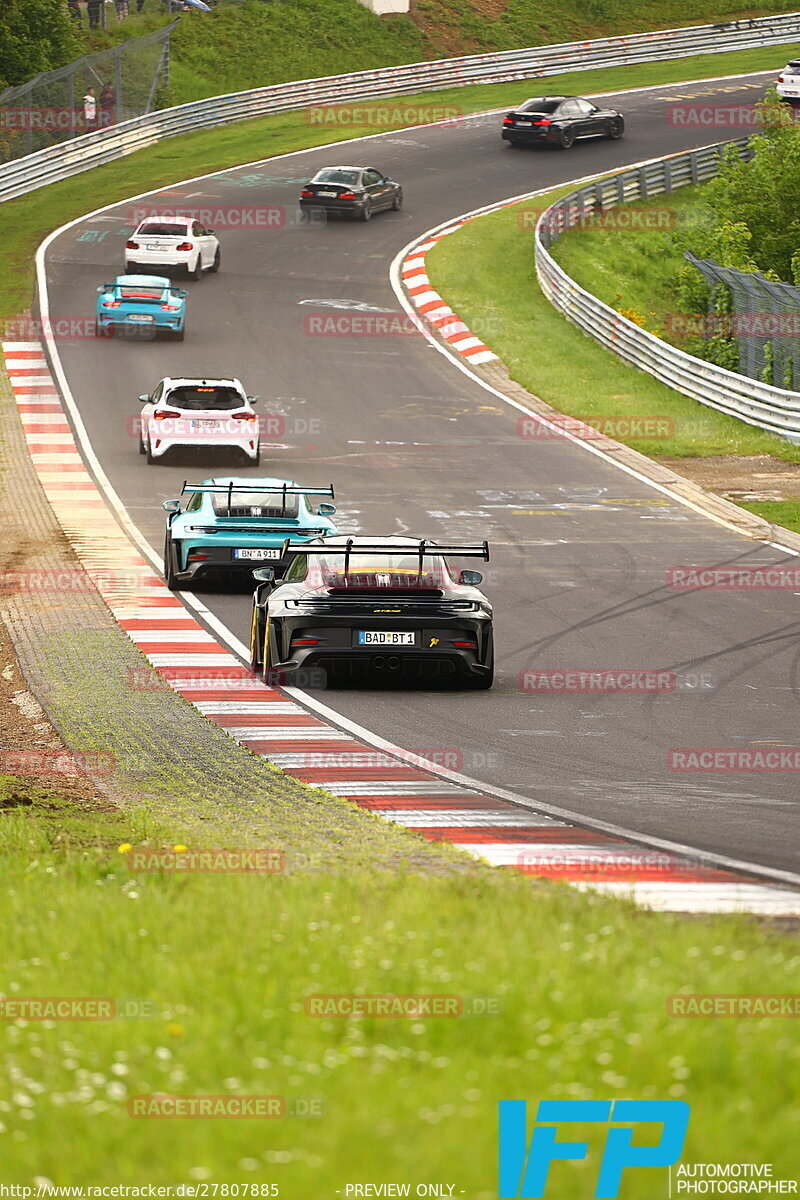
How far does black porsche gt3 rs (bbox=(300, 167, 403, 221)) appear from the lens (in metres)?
48.8

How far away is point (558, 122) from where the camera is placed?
56562mm

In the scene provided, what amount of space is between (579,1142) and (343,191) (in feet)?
152

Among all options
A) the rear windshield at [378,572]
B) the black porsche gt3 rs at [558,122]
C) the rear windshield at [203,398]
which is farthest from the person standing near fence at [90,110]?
the rear windshield at [378,572]

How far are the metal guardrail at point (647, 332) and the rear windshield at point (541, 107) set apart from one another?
5299mm

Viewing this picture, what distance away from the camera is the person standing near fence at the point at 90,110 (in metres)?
54.2

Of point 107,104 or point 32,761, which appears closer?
point 32,761

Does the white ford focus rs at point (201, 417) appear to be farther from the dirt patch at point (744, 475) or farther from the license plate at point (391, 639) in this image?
the license plate at point (391, 639)

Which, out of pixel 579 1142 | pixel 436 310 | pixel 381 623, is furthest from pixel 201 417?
pixel 579 1142

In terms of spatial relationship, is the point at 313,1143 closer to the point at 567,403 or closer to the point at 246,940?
the point at 246,940

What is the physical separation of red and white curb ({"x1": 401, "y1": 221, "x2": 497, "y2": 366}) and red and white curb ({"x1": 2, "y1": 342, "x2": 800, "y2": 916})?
17270mm

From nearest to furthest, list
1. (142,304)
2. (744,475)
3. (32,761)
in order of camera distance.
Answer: (32,761) → (744,475) → (142,304)

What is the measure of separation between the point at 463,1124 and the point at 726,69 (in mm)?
71070

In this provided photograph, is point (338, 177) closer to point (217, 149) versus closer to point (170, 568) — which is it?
point (217, 149)

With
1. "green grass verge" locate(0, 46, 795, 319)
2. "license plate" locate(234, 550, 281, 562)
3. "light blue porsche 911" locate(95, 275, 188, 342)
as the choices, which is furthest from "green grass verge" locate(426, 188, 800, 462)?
"license plate" locate(234, 550, 281, 562)
